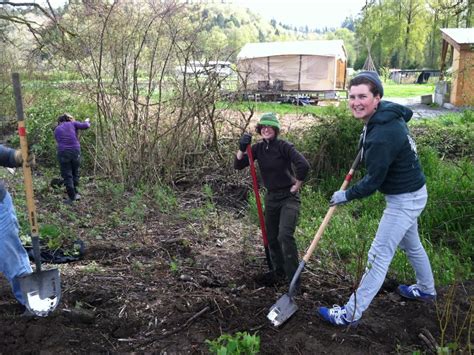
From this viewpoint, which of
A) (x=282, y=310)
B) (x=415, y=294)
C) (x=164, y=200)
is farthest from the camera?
(x=164, y=200)

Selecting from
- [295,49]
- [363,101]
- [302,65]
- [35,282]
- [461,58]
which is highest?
[295,49]

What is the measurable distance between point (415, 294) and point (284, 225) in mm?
1237

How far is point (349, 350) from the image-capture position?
10.7 feet

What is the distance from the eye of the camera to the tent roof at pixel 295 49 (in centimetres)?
2714

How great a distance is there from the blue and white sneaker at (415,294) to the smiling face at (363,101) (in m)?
1.59

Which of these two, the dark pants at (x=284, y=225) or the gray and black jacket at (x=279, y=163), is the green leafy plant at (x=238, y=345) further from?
the gray and black jacket at (x=279, y=163)

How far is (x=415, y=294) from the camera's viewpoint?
398 centimetres

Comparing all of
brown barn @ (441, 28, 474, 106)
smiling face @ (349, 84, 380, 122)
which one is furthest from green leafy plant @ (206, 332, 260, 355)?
brown barn @ (441, 28, 474, 106)

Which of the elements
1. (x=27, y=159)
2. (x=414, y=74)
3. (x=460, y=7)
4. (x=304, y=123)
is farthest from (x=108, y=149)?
(x=414, y=74)

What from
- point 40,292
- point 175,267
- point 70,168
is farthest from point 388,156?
point 70,168

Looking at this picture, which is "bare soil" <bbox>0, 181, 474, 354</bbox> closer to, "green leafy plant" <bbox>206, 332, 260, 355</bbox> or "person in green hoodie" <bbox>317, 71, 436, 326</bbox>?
"person in green hoodie" <bbox>317, 71, 436, 326</bbox>

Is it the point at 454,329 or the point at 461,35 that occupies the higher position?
the point at 461,35

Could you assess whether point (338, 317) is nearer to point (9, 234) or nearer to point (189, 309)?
point (189, 309)

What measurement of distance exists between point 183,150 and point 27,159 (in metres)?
5.30
